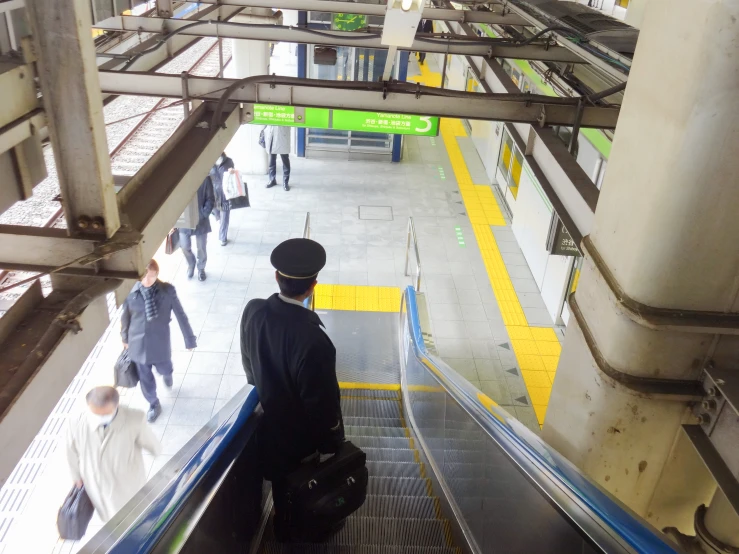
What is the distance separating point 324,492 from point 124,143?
6.19 metres

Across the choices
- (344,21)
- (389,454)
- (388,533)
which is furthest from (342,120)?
(344,21)

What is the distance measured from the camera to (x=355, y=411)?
18.3 ft

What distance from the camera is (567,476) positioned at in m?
1.74

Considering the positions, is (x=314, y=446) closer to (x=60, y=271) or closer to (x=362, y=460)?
(x=362, y=460)

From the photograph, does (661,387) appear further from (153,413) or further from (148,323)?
(153,413)

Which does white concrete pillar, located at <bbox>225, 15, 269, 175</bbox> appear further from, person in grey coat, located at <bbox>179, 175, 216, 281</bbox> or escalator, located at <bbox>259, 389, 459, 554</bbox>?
escalator, located at <bbox>259, 389, 459, 554</bbox>

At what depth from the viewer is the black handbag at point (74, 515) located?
3789 millimetres

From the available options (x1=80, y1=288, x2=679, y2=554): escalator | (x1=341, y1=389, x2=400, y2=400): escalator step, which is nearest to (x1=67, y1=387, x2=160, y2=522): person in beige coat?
(x1=80, y1=288, x2=679, y2=554): escalator

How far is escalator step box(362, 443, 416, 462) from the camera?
427 centimetres

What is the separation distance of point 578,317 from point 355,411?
3547mm

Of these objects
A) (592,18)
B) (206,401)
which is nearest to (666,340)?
(592,18)

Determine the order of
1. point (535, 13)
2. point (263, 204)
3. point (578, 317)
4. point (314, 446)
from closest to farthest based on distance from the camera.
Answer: point (578, 317) < point (314, 446) < point (535, 13) < point (263, 204)

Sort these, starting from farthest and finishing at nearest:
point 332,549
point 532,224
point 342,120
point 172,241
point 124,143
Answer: point 532,224 < point 124,143 < point 172,241 < point 342,120 < point 332,549

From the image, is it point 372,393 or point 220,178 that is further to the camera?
point 220,178
